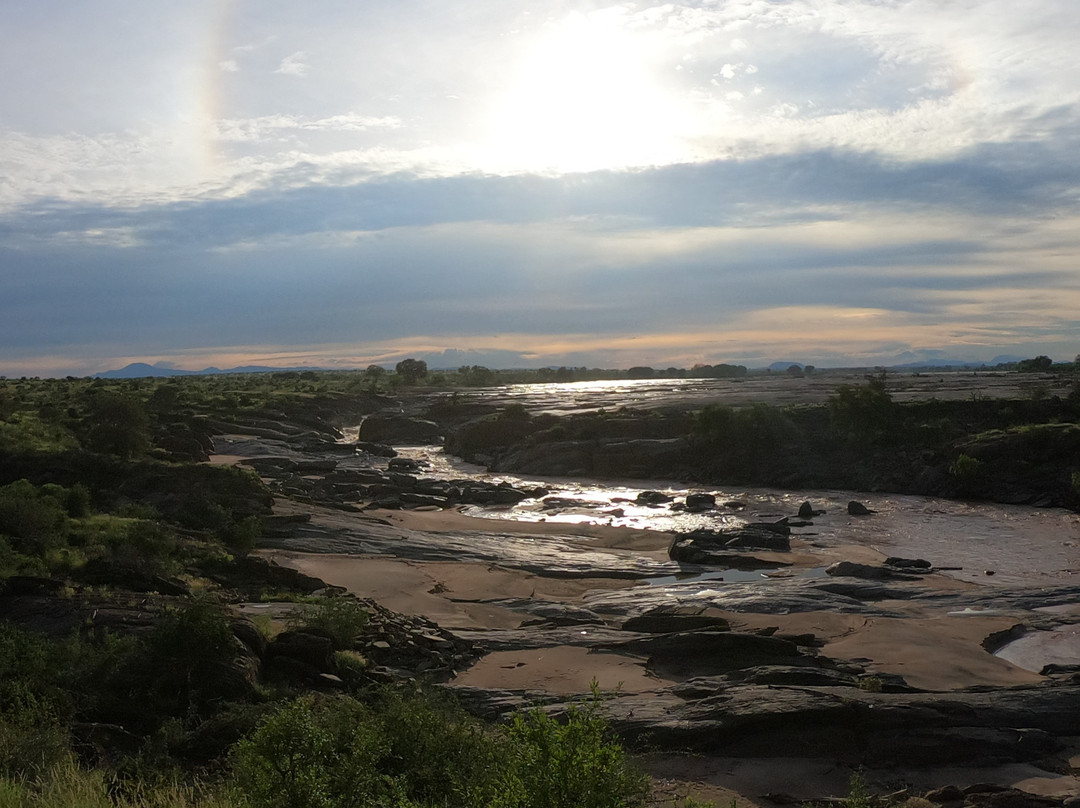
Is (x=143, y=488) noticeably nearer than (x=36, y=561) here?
No

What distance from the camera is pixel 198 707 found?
1566 cm

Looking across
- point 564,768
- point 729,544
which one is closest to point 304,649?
point 564,768

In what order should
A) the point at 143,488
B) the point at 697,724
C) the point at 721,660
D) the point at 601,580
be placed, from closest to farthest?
the point at 697,724
the point at 721,660
the point at 601,580
the point at 143,488

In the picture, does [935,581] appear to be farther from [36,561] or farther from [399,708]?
[36,561]

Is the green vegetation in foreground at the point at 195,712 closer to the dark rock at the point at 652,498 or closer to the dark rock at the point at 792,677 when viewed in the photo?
the dark rock at the point at 792,677

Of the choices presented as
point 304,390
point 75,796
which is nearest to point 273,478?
point 75,796

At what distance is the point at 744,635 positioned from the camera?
22.2m

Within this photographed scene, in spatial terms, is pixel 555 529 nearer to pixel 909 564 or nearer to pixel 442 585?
pixel 442 585

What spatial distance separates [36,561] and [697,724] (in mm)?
18189

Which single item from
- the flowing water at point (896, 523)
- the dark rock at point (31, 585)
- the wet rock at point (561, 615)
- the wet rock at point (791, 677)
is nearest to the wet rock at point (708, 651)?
the wet rock at point (791, 677)

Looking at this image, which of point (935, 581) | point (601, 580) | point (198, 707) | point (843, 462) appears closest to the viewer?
point (198, 707)

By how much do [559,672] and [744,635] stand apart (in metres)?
5.03

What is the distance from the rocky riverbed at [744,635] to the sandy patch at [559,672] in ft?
0.27

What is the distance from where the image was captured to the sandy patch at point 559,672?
1995 centimetres
